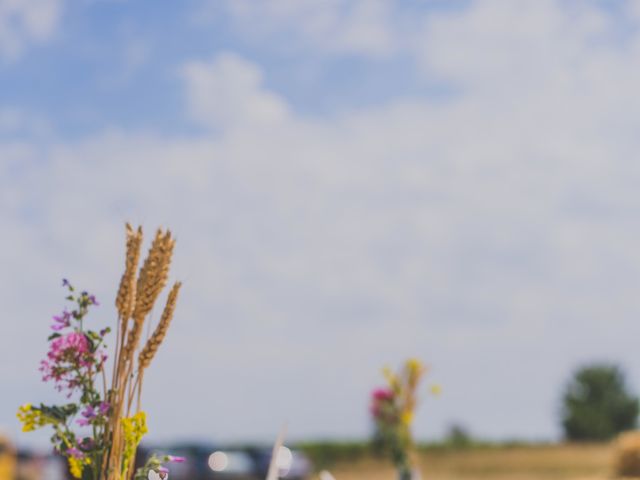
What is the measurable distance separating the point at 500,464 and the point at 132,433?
101ft

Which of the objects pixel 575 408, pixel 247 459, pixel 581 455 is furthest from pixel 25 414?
pixel 575 408

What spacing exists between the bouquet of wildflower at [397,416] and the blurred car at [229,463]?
1141 cm

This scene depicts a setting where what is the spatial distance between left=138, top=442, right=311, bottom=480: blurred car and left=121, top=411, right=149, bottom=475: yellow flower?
1753cm

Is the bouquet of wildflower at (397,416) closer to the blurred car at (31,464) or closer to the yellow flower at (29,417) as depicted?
the yellow flower at (29,417)

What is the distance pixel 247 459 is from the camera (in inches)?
878

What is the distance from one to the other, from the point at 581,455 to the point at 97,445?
31548 millimetres

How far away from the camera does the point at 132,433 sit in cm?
364

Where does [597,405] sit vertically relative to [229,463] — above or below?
above

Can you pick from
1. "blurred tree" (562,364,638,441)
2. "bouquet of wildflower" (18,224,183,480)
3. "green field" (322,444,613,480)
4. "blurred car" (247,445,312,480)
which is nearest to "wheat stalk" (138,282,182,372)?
"bouquet of wildflower" (18,224,183,480)

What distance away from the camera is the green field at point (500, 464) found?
30.2 meters

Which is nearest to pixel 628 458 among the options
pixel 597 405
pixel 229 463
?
pixel 229 463

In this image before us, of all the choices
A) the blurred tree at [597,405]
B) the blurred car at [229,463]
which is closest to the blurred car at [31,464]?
the blurred car at [229,463]

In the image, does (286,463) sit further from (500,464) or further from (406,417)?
(406,417)

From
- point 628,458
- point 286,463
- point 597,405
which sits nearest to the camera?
point 628,458
